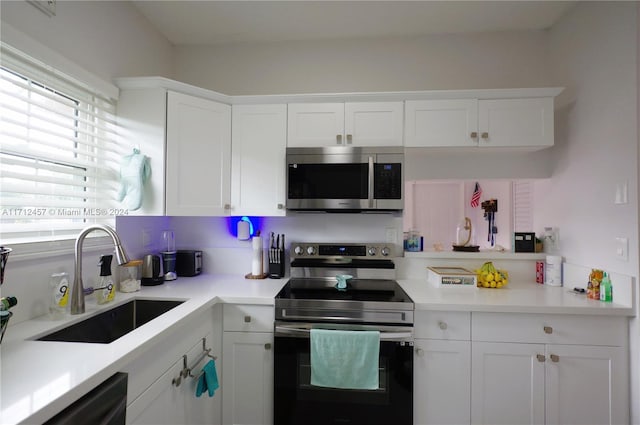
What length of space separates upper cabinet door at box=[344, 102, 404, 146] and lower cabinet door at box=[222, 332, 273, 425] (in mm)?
1367

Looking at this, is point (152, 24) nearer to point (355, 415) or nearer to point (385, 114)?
point (385, 114)

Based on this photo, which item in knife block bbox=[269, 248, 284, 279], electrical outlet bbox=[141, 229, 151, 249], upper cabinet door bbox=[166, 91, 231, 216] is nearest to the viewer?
upper cabinet door bbox=[166, 91, 231, 216]

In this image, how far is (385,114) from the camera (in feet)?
6.47

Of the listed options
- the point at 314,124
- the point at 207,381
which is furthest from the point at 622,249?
the point at 207,381

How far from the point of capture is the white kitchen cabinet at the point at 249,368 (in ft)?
5.55

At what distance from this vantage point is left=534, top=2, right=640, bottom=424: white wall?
60.8 inches

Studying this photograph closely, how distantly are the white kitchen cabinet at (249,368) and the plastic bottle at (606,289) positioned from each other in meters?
1.88

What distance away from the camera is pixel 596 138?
69.0 inches

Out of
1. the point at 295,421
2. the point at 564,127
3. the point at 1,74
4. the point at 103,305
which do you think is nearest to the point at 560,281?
the point at 564,127

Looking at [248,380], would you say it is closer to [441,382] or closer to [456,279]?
[441,382]

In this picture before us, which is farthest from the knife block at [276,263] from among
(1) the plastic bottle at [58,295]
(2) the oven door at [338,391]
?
(1) the plastic bottle at [58,295]

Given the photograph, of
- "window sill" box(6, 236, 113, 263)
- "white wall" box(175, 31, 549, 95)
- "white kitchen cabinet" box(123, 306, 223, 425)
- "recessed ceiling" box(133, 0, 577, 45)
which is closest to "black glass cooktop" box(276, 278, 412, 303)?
"white kitchen cabinet" box(123, 306, 223, 425)

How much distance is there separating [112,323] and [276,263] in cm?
102

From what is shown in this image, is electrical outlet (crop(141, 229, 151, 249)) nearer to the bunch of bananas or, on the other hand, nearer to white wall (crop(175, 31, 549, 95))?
white wall (crop(175, 31, 549, 95))
